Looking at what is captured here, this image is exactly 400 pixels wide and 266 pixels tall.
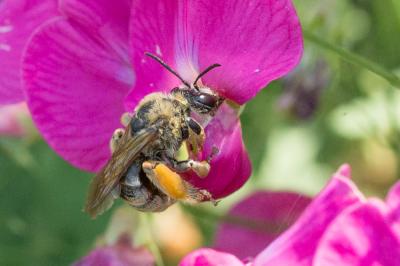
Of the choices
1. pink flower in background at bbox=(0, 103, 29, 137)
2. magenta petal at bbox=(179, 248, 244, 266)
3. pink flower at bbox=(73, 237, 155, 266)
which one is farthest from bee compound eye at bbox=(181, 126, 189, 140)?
pink flower in background at bbox=(0, 103, 29, 137)

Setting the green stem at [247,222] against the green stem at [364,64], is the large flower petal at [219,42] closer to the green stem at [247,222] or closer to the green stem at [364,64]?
the green stem at [364,64]

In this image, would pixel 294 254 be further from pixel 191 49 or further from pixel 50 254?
pixel 50 254

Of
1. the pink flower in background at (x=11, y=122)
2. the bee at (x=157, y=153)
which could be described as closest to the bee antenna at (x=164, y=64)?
the bee at (x=157, y=153)

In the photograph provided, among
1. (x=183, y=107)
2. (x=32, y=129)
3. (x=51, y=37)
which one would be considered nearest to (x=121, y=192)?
(x=183, y=107)

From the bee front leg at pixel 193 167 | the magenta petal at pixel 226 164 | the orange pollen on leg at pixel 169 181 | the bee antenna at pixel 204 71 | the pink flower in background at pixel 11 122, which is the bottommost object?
the pink flower in background at pixel 11 122

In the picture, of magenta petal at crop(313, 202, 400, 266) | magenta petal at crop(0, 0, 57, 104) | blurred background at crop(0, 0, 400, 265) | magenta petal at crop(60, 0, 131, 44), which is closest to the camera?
magenta petal at crop(313, 202, 400, 266)

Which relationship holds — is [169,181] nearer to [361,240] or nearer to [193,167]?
[193,167]

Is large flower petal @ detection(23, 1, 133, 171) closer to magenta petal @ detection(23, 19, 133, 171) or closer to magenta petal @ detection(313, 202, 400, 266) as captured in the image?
magenta petal @ detection(23, 19, 133, 171)
